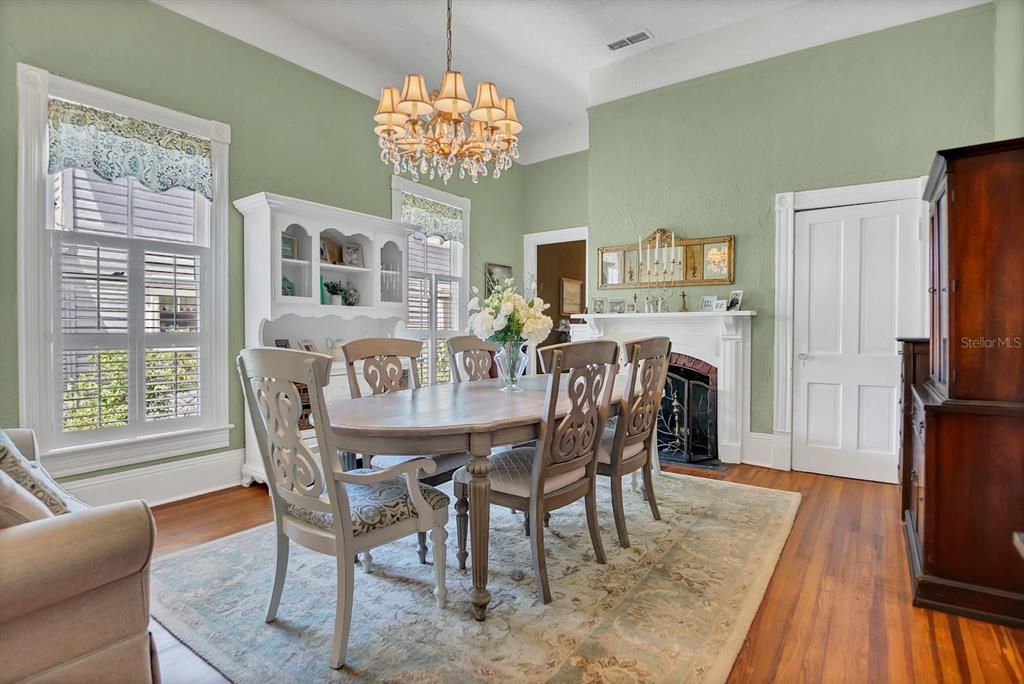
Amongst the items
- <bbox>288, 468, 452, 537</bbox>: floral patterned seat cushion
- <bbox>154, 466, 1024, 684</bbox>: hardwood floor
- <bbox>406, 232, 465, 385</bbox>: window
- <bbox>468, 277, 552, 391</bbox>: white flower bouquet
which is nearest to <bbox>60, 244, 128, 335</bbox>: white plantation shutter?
<bbox>154, 466, 1024, 684</bbox>: hardwood floor

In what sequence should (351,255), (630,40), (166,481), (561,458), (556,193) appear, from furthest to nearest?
(556,193), (630,40), (351,255), (166,481), (561,458)

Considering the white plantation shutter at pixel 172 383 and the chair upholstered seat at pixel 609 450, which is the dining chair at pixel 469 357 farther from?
the white plantation shutter at pixel 172 383

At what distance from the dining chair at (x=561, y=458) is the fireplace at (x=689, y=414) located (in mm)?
2229

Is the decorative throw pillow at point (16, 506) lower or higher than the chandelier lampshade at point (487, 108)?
lower

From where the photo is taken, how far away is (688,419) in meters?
4.34

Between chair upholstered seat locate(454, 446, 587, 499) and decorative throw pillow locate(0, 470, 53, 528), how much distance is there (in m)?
1.26

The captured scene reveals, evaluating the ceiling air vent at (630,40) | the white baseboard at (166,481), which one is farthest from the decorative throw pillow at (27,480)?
the ceiling air vent at (630,40)

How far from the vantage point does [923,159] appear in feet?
11.5

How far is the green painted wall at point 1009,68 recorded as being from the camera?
277 centimetres

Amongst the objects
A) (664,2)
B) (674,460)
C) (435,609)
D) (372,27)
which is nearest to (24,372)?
(435,609)

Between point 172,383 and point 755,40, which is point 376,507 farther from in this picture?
point 755,40

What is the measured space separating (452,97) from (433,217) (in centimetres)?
262

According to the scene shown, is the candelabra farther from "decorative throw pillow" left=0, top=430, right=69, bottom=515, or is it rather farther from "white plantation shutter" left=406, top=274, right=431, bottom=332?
"decorative throw pillow" left=0, top=430, right=69, bottom=515

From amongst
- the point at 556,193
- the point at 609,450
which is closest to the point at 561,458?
the point at 609,450
